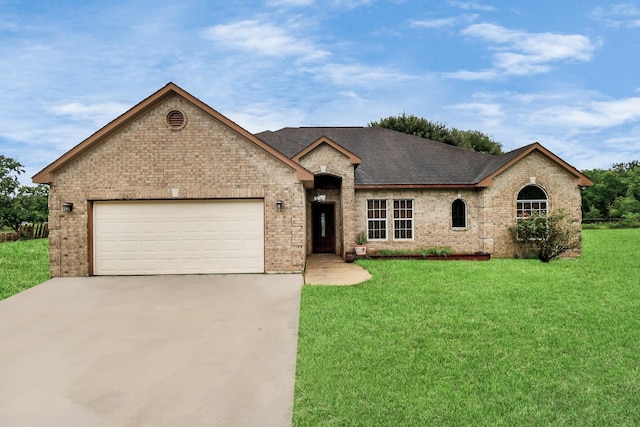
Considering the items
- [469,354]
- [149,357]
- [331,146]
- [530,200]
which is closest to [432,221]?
[530,200]

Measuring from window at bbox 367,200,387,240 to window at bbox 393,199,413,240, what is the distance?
44cm

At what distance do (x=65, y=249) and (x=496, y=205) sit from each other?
1580cm

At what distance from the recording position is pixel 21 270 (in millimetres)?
11969

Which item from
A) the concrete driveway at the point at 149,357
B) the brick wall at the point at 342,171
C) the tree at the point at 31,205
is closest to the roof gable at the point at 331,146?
the brick wall at the point at 342,171

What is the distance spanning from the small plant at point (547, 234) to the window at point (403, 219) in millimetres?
4140

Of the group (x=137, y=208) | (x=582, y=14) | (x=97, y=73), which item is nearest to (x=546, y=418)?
(x=137, y=208)

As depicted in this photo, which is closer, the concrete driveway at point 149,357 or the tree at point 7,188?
the concrete driveway at point 149,357

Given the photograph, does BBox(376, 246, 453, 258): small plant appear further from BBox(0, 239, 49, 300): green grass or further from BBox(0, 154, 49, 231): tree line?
BBox(0, 154, 49, 231): tree line

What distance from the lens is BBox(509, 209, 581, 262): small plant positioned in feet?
43.7

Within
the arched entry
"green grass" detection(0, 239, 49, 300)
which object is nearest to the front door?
the arched entry

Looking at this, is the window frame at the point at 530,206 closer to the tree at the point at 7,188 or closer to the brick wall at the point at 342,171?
the brick wall at the point at 342,171

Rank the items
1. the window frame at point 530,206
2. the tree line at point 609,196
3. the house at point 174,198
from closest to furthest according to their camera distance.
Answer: the house at point 174,198 < the window frame at point 530,206 < the tree line at point 609,196

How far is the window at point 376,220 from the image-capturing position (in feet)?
48.5

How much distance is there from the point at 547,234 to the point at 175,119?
14.3 metres
